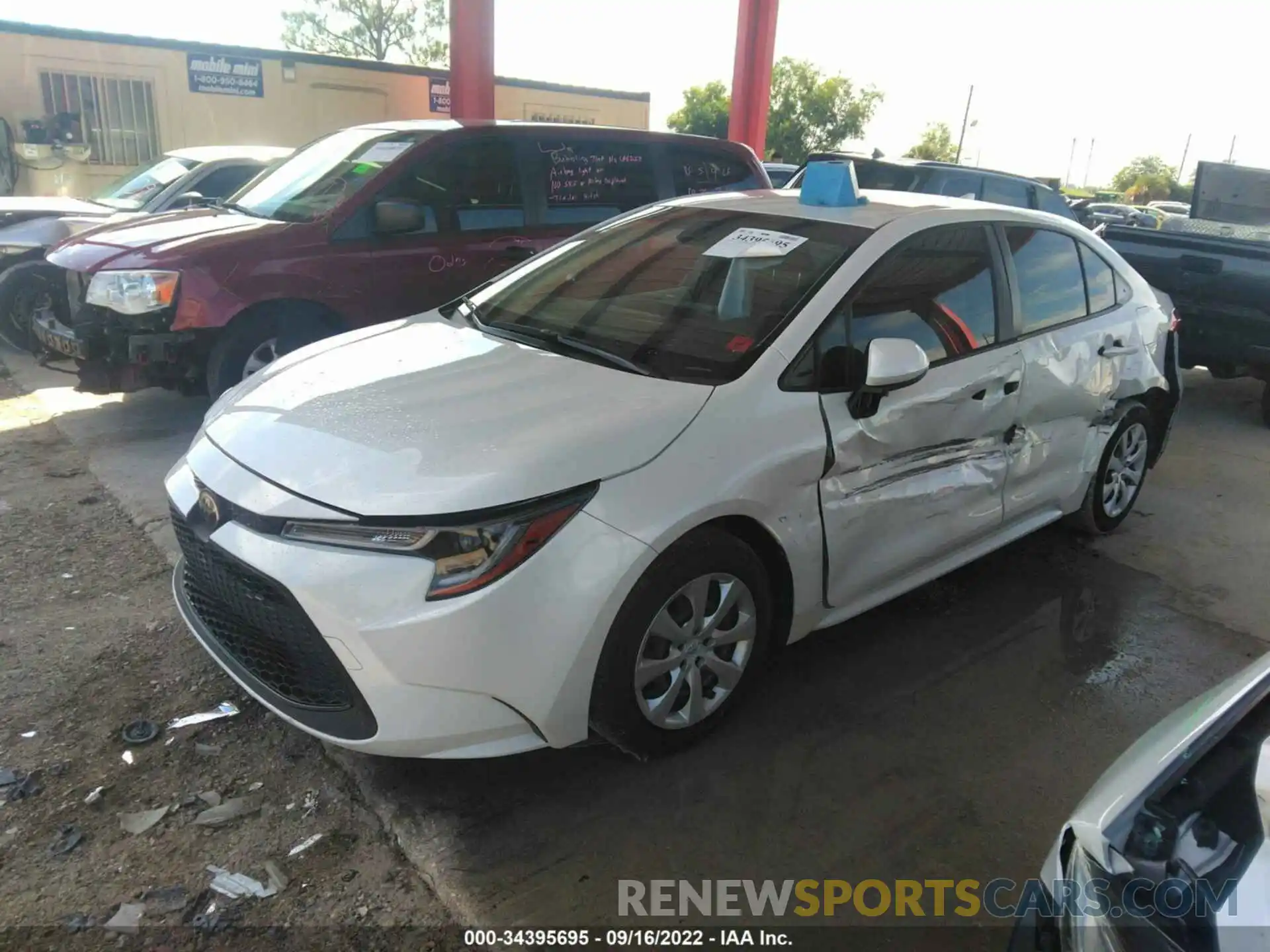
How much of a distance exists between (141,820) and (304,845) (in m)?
0.47

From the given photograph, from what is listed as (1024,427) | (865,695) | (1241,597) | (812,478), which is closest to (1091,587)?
(1241,597)

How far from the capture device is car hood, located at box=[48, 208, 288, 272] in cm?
502

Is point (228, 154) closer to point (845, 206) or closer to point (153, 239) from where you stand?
point (153, 239)

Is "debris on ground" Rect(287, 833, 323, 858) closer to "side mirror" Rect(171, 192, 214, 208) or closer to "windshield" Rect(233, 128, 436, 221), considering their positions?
"windshield" Rect(233, 128, 436, 221)

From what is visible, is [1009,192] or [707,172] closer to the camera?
[707,172]

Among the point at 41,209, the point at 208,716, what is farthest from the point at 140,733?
the point at 41,209

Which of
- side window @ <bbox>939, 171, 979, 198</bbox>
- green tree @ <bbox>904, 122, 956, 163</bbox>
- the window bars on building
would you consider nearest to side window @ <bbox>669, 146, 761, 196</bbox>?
side window @ <bbox>939, 171, 979, 198</bbox>

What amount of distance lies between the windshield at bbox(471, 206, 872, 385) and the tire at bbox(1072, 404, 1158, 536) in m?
1.99

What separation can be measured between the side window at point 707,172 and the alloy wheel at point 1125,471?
3153 millimetres

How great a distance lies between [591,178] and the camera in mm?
6223

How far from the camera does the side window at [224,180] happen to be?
830cm

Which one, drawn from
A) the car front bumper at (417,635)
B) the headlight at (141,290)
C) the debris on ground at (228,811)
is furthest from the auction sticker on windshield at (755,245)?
the headlight at (141,290)

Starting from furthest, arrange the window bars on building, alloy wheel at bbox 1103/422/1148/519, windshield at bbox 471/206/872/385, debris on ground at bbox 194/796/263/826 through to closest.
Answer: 1. the window bars on building
2. alloy wheel at bbox 1103/422/1148/519
3. windshield at bbox 471/206/872/385
4. debris on ground at bbox 194/796/263/826

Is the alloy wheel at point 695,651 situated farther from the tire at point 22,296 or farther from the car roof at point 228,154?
the car roof at point 228,154
